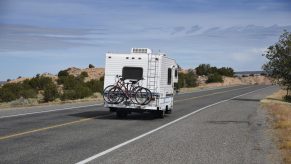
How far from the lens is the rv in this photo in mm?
21984

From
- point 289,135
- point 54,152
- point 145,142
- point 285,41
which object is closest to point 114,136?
point 145,142

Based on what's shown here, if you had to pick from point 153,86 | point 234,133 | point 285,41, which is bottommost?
point 234,133

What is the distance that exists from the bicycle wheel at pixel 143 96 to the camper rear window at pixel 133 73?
1.83 ft

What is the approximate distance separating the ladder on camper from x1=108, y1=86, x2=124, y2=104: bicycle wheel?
122cm

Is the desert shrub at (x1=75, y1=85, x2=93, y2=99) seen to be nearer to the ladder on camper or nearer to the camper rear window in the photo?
the camper rear window

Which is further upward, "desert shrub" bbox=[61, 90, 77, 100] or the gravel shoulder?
"desert shrub" bbox=[61, 90, 77, 100]

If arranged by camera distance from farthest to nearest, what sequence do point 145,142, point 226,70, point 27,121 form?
point 226,70, point 27,121, point 145,142

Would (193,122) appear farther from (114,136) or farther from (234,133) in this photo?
(114,136)

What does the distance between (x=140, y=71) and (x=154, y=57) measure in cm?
85

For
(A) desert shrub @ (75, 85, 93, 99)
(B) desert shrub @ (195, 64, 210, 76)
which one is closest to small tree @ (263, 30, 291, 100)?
(A) desert shrub @ (75, 85, 93, 99)

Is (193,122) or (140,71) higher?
(140,71)

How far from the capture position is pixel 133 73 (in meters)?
22.2

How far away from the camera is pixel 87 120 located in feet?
68.0

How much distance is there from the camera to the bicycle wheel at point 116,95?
22109 mm
